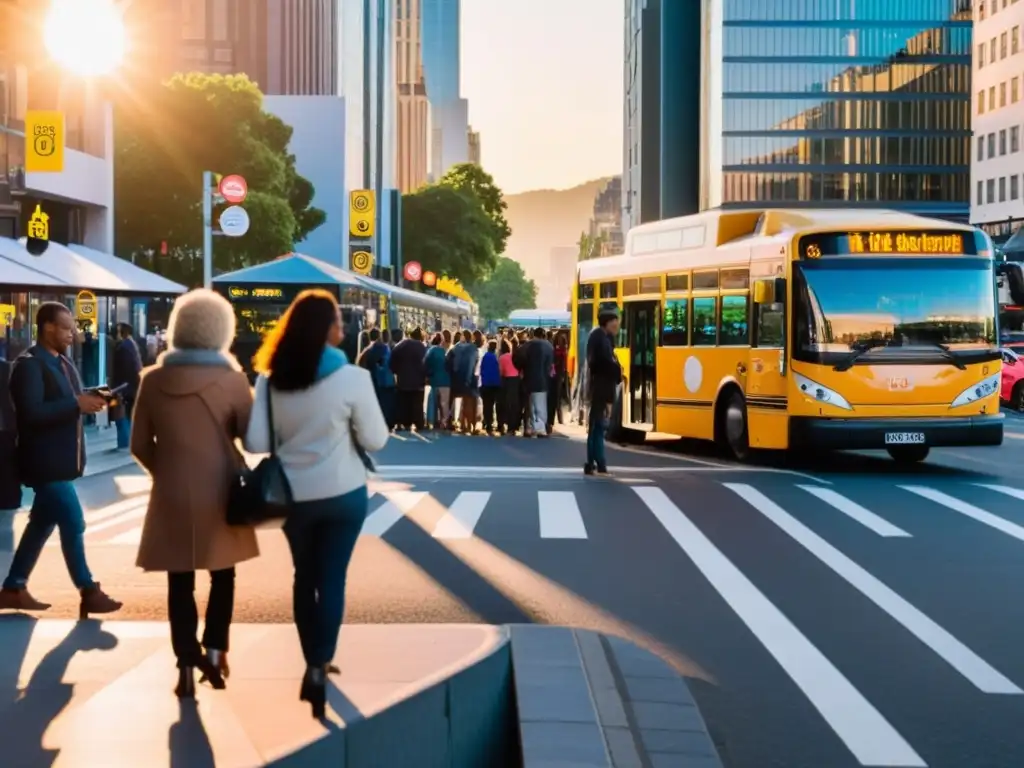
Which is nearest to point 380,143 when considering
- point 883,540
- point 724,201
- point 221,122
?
point 724,201

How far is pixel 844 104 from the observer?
12581 cm

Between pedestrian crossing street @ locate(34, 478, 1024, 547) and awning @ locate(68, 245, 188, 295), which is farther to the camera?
awning @ locate(68, 245, 188, 295)

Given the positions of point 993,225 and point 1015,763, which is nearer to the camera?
point 1015,763

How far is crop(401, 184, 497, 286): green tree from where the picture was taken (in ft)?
365

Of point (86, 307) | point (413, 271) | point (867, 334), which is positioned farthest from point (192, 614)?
point (413, 271)

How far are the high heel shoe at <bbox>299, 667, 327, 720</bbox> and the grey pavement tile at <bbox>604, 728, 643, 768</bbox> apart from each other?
108 centimetres

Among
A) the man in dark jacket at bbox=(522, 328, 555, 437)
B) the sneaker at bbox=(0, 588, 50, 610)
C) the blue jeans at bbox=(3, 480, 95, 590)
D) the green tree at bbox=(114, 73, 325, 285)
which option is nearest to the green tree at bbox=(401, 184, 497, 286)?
the green tree at bbox=(114, 73, 325, 285)

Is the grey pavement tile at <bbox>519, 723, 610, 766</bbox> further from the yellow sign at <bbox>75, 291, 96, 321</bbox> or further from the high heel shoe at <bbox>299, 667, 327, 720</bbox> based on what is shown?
the yellow sign at <bbox>75, 291, 96, 321</bbox>

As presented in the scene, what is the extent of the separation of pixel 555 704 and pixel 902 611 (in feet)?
11.9

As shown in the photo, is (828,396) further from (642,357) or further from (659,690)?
(659,690)

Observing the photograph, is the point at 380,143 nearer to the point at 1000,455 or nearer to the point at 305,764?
the point at 1000,455

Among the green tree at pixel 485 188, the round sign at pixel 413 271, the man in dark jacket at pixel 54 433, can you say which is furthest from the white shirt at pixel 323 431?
the green tree at pixel 485 188

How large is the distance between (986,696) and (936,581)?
3432 millimetres

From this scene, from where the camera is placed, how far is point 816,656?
7742 mm
